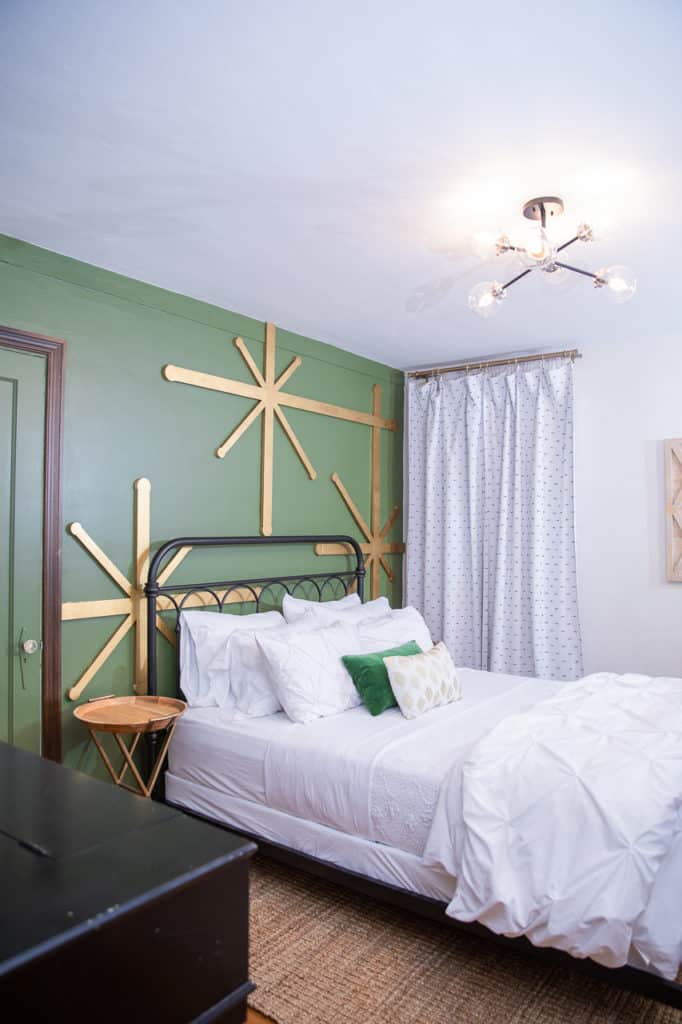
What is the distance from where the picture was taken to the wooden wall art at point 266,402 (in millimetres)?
3706

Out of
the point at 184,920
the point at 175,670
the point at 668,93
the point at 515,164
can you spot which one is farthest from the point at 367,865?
the point at 668,93

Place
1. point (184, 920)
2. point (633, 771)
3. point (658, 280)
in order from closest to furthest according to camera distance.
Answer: point (184, 920), point (633, 771), point (658, 280)

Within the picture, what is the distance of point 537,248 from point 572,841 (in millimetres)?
1956

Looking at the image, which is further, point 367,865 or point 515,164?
point 367,865

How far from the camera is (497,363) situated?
472cm

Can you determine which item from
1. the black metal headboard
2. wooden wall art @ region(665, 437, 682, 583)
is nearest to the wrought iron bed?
the black metal headboard

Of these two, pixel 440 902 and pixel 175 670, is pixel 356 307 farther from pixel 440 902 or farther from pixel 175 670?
pixel 440 902

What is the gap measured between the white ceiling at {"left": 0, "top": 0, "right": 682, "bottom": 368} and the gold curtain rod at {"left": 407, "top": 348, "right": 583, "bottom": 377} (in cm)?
108

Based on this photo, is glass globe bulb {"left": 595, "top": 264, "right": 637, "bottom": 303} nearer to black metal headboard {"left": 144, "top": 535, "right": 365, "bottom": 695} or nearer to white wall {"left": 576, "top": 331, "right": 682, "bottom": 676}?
white wall {"left": 576, "top": 331, "right": 682, "bottom": 676}

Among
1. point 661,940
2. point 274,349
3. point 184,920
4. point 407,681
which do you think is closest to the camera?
point 184,920

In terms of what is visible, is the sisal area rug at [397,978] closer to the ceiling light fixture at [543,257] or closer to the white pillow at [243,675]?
the white pillow at [243,675]

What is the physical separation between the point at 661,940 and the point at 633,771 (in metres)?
0.45

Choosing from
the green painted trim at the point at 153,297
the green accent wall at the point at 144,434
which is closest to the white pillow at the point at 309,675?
the green accent wall at the point at 144,434

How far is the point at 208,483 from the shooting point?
12.0ft
